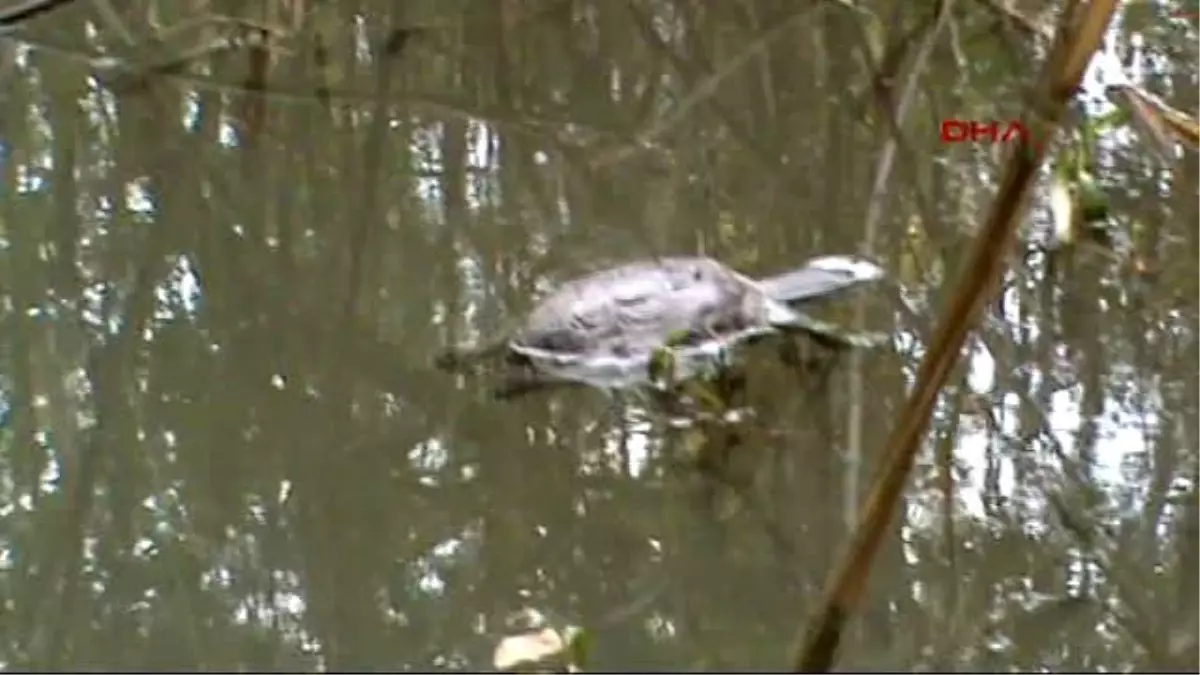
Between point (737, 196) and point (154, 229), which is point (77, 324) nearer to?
point (154, 229)

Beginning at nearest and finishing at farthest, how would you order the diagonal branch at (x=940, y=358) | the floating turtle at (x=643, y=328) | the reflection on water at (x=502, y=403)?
1. the diagonal branch at (x=940, y=358)
2. the reflection on water at (x=502, y=403)
3. the floating turtle at (x=643, y=328)

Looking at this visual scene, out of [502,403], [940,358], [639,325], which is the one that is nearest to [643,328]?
[639,325]

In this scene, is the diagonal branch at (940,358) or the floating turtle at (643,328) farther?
the floating turtle at (643,328)

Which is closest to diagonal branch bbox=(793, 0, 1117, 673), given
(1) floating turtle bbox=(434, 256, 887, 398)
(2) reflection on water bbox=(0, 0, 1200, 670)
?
(2) reflection on water bbox=(0, 0, 1200, 670)

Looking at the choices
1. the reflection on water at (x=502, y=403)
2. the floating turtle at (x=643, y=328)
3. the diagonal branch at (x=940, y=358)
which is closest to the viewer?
the diagonal branch at (x=940, y=358)

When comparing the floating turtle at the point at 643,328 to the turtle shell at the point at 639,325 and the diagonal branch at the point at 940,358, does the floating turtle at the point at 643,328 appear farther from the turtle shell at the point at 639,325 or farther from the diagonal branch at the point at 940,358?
the diagonal branch at the point at 940,358

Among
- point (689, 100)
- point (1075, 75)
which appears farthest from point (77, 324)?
point (1075, 75)

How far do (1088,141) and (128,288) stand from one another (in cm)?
111

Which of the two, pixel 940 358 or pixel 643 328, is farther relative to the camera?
pixel 643 328

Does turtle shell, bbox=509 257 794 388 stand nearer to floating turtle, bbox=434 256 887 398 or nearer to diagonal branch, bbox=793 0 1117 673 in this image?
floating turtle, bbox=434 256 887 398

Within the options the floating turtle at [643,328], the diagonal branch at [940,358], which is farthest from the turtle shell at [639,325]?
the diagonal branch at [940,358]

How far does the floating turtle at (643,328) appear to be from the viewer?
171 centimetres

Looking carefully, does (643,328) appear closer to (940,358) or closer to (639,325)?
(639,325)

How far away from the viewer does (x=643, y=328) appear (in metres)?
1.75
